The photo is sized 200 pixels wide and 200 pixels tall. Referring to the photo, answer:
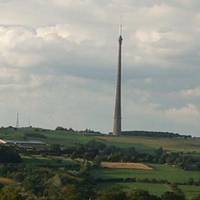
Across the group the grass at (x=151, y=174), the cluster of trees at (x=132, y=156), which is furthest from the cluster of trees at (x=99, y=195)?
the cluster of trees at (x=132, y=156)

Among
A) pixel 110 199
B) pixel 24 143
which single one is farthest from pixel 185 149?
pixel 110 199

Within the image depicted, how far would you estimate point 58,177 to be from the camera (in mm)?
99875

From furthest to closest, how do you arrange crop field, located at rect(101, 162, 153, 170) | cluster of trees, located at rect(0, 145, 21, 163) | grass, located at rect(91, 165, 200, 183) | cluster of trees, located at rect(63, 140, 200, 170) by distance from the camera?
cluster of trees, located at rect(63, 140, 200, 170)
crop field, located at rect(101, 162, 153, 170)
cluster of trees, located at rect(0, 145, 21, 163)
grass, located at rect(91, 165, 200, 183)

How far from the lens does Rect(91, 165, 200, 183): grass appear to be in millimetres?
110250

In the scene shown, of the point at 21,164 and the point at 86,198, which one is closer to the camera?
the point at 86,198

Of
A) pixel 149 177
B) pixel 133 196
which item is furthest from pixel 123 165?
pixel 133 196

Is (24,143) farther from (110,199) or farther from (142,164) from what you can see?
(110,199)

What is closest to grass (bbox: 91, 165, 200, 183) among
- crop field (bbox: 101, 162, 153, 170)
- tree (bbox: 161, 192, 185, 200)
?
crop field (bbox: 101, 162, 153, 170)

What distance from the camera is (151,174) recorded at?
379ft

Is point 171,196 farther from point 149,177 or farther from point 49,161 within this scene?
point 49,161

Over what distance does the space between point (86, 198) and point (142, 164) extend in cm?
4328

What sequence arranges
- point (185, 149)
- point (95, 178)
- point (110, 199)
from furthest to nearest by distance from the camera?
point (185, 149) → point (95, 178) → point (110, 199)

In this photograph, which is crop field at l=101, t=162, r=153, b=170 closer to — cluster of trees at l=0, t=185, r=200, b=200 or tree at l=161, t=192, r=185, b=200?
cluster of trees at l=0, t=185, r=200, b=200

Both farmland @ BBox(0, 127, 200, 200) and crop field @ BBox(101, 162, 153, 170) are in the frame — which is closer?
farmland @ BBox(0, 127, 200, 200)
